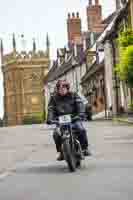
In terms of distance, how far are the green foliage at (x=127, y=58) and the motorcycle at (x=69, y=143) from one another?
21.9m

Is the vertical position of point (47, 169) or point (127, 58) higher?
point (127, 58)

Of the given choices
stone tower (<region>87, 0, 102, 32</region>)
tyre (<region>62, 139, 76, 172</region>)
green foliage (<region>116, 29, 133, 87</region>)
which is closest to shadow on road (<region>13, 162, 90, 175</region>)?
tyre (<region>62, 139, 76, 172</region>)

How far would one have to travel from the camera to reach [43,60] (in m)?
137

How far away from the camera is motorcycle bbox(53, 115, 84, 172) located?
13289mm

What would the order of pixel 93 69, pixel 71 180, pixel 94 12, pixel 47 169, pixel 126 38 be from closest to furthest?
pixel 71 180 → pixel 47 169 → pixel 126 38 → pixel 93 69 → pixel 94 12

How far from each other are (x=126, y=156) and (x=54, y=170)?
10.7 feet

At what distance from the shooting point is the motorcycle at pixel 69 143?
523 inches

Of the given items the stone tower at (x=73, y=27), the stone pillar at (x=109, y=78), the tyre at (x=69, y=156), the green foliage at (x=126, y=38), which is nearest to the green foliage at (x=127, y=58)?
the green foliage at (x=126, y=38)

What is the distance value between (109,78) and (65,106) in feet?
171

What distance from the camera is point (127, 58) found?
118 ft

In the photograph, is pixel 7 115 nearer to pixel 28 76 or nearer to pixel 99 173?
pixel 28 76

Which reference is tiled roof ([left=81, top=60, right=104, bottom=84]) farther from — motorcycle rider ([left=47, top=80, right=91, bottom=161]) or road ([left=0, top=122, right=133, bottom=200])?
motorcycle rider ([left=47, top=80, right=91, bottom=161])

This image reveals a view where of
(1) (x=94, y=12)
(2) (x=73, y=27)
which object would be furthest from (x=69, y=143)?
(2) (x=73, y=27)

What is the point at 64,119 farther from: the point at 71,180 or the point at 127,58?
the point at 127,58
